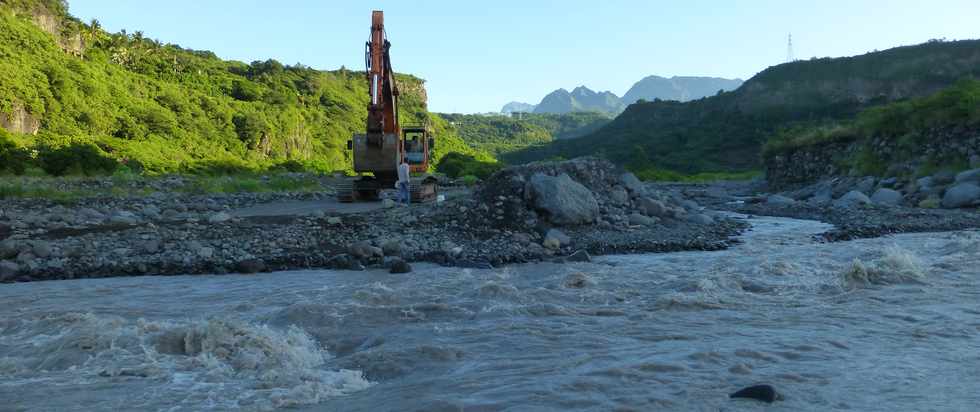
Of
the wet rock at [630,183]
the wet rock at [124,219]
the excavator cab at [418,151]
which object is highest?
the excavator cab at [418,151]

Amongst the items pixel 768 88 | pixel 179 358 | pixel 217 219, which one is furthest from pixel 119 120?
pixel 768 88

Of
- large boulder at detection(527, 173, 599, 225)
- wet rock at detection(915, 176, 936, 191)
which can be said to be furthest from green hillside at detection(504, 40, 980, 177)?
large boulder at detection(527, 173, 599, 225)

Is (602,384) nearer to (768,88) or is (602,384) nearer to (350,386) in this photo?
(350,386)

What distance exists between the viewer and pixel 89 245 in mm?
10805

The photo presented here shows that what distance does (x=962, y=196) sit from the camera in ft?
54.1

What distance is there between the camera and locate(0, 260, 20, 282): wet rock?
9.19 metres

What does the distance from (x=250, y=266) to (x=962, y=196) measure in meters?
16.8

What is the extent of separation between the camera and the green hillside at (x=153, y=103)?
48031 millimetres

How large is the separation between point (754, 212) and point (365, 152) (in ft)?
40.6

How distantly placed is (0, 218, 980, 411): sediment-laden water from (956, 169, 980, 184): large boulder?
10228 mm

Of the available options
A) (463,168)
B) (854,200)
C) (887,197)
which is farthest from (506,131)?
(854,200)

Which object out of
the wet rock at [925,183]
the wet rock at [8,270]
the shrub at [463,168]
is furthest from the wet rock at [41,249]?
the shrub at [463,168]

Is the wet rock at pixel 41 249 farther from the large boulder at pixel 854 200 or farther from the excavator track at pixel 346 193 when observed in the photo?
the large boulder at pixel 854 200

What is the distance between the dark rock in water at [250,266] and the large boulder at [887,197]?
16.6m
